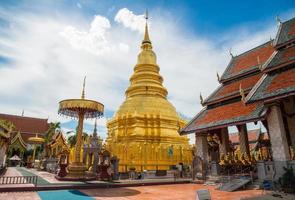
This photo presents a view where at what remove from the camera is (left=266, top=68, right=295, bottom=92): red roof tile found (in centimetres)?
999

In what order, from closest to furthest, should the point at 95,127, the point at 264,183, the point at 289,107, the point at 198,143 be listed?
the point at 264,183 < the point at 289,107 < the point at 198,143 < the point at 95,127

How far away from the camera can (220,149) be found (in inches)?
630

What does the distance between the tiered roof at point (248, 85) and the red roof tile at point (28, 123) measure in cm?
4537

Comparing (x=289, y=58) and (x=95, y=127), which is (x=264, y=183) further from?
(x=95, y=127)

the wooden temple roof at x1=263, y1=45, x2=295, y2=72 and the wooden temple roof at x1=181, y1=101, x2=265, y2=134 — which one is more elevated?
→ the wooden temple roof at x1=263, y1=45, x2=295, y2=72

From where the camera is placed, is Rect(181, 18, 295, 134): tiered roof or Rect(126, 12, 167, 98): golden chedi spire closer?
Rect(181, 18, 295, 134): tiered roof

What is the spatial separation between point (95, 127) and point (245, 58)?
13751mm

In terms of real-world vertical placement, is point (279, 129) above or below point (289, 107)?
below

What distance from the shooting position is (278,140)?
32.8 feet

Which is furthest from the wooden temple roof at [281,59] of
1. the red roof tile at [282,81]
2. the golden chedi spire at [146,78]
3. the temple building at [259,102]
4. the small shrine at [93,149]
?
the golden chedi spire at [146,78]

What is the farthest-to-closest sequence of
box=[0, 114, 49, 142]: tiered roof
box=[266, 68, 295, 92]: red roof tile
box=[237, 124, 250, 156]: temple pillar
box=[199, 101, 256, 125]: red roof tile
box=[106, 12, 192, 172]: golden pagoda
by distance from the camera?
box=[0, 114, 49, 142]: tiered roof → box=[106, 12, 192, 172]: golden pagoda → box=[237, 124, 250, 156]: temple pillar → box=[199, 101, 256, 125]: red roof tile → box=[266, 68, 295, 92]: red roof tile

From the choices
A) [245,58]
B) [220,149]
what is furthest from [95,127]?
[245,58]

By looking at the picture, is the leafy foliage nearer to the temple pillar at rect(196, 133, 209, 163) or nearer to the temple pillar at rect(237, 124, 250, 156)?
the temple pillar at rect(237, 124, 250, 156)

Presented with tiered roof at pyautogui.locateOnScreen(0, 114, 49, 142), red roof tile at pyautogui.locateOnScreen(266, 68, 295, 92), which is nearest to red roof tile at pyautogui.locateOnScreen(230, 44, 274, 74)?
red roof tile at pyautogui.locateOnScreen(266, 68, 295, 92)
